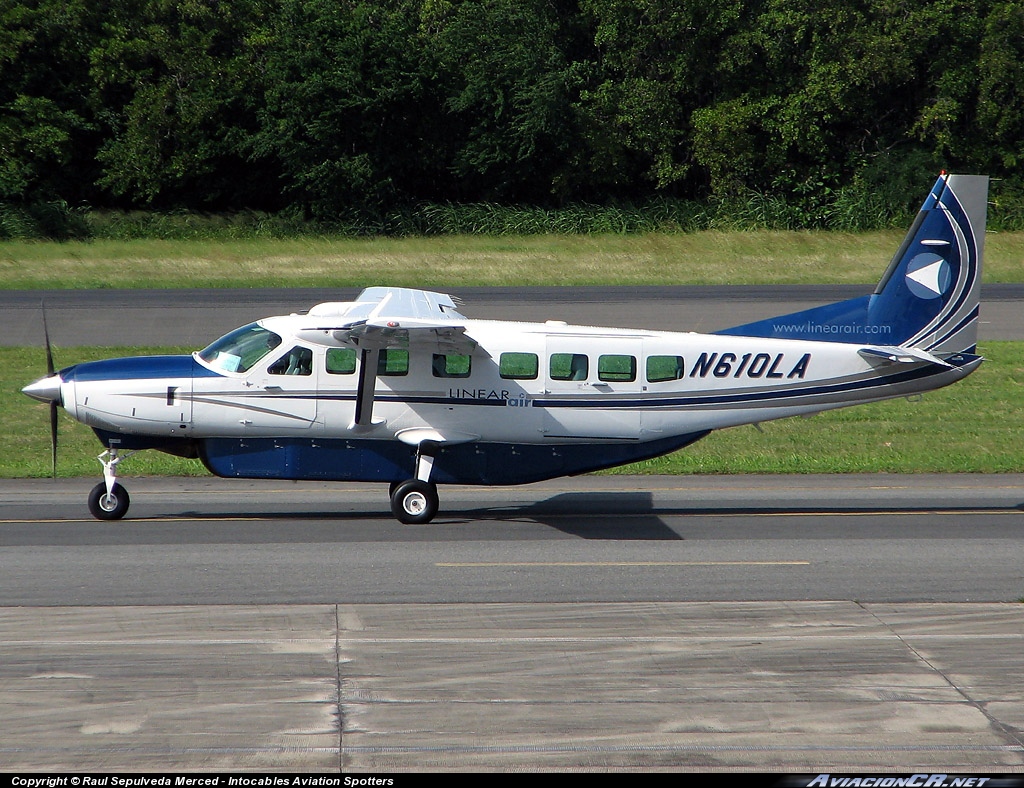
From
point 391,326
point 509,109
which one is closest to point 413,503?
point 391,326

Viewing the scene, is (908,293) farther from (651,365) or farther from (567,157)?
(567,157)

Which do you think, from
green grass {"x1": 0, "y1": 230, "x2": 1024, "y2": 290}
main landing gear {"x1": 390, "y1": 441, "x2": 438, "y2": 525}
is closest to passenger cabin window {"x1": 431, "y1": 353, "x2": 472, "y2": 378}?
main landing gear {"x1": 390, "y1": 441, "x2": 438, "y2": 525}

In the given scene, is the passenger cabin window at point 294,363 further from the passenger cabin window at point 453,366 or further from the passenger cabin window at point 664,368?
the passenger cabin window at point 664,368

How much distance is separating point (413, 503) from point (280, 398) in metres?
Answer: 2.18

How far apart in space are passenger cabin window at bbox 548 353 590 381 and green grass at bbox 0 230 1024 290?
2508 cm

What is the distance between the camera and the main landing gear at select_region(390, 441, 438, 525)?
1500 centimetres

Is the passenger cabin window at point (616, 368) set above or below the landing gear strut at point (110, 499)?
above

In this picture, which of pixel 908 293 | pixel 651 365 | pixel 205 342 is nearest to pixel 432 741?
pixel 651 365

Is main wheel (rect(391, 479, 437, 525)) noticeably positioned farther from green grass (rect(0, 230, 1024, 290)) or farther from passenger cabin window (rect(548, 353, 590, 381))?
green grass (rect(0, 230, 1024, 290))

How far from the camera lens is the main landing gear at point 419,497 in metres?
15.0

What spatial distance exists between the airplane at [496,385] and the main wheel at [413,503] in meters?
0.02

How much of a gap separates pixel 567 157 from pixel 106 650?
4677 cm

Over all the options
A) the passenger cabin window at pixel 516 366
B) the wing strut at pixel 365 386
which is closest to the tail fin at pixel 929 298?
the passenger cabin window at pixel 516 366

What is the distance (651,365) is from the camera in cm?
1532
